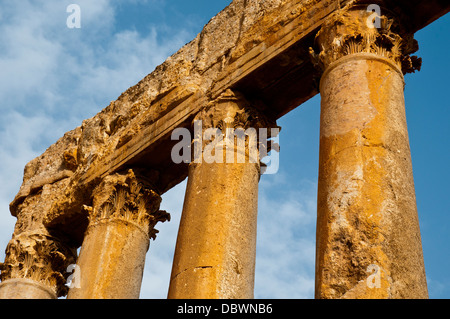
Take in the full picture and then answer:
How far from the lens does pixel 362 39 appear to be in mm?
9547

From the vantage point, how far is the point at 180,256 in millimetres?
9953

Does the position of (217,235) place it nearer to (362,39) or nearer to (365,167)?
(365,167)

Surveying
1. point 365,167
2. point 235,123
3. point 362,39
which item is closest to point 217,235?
point 235,123

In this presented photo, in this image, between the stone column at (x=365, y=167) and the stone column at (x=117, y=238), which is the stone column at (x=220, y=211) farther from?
the stone column at (x=117, y=238)

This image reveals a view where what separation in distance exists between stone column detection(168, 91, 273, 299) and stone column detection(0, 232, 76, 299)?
500cm

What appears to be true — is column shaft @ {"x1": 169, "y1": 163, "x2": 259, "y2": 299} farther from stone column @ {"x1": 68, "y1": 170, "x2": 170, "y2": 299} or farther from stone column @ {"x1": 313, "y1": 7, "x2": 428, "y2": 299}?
stone column @ {"x1": 68, "y1": 170, "x2": 170, "y2": 299}

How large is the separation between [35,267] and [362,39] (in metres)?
8.67

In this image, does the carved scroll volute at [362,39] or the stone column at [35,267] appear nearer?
the carved scroll volute at [362,39]

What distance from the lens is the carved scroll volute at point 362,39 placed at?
954 cm

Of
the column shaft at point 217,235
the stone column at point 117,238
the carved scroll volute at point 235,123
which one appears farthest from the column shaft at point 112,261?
the carved scroll volute at point 235,123

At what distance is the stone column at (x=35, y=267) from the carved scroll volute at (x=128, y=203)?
6.89ft

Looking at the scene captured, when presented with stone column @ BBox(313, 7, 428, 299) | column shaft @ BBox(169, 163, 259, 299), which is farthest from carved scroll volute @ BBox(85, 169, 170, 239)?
stone column @ BBox(313, 7, 428, 299)
